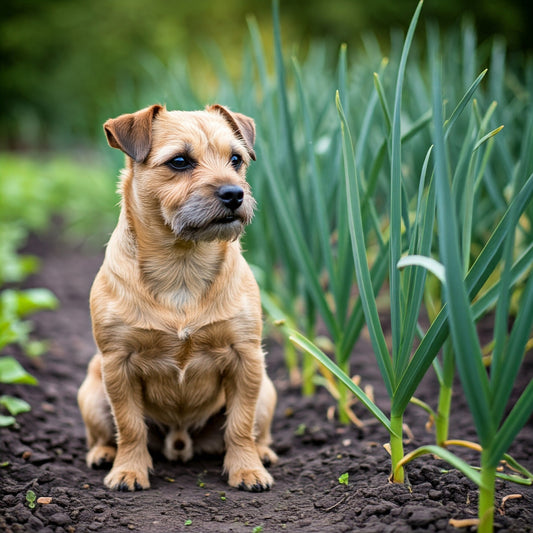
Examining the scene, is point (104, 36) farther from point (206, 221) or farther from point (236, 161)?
point (206, 221)

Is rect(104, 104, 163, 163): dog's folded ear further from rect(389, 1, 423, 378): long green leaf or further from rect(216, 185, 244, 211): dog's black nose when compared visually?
rect(389, 1, 423, 378): long green leaf

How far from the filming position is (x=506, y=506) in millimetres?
1896

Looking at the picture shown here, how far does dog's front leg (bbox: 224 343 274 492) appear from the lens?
2.33 m

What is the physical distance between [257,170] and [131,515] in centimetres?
181

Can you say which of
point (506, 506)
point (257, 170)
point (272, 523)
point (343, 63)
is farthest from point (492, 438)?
point (257, 170)

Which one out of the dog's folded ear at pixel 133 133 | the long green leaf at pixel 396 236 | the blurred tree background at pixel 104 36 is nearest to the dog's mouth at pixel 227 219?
the dog's folded ear at pixel 133 133

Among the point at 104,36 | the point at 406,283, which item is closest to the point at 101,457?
the point at 406,283

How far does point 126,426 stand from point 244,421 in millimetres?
447

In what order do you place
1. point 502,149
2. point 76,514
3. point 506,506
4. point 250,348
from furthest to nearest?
point 502,149
point 250,348
point 76,514
point 506,506

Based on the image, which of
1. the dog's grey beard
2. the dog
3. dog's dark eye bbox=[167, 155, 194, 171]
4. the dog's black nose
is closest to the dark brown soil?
the dog

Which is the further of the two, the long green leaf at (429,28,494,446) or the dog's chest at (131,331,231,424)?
the dog's chest at (131,331,231,424)

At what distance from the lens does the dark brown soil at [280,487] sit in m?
1.90

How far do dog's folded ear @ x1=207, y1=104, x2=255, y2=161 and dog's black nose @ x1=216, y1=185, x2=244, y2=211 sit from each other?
34cm

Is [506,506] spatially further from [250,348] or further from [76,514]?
[76,514]
